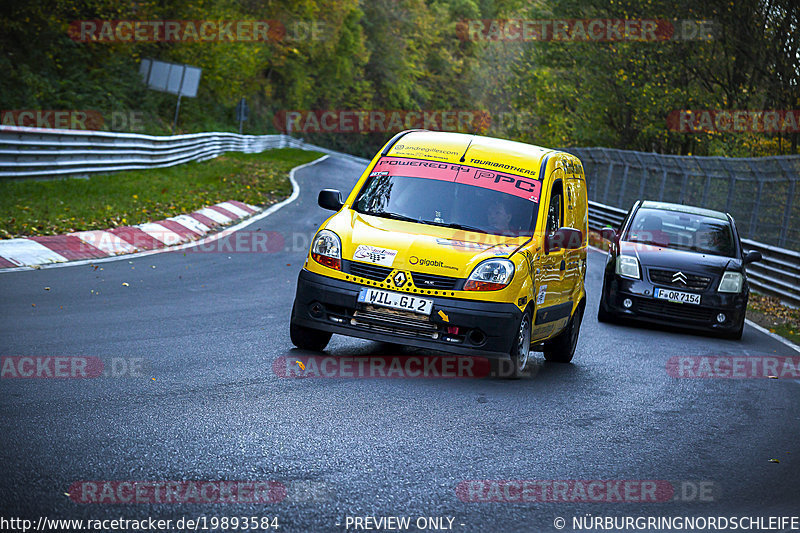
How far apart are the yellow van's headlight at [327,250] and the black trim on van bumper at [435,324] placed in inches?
8.5

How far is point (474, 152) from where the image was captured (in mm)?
9125

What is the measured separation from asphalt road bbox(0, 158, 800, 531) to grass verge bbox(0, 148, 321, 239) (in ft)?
12.1

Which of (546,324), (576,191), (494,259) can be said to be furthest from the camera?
(576,191)

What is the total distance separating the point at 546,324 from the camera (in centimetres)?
880

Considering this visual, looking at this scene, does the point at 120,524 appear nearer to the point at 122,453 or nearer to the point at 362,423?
the point at 122,453

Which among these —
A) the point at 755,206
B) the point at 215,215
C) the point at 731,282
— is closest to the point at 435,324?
the point at 731,282

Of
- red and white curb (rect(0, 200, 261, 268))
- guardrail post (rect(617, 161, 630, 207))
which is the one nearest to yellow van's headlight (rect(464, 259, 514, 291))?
red and white curb (rect(0, 200, 261, 268))

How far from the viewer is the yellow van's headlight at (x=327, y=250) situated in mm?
8047

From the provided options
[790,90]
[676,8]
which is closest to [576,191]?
[790,90]

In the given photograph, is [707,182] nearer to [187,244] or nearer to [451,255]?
[187,244]

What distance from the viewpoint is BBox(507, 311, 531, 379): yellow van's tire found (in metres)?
7.87

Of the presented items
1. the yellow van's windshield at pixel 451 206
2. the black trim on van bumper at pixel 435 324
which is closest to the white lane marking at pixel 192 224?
the yellow van's windshield at pixel 451 206

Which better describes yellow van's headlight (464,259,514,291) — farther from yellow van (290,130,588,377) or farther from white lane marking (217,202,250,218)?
white lane marking (217,202,250,218)

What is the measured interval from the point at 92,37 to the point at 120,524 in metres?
33.1
